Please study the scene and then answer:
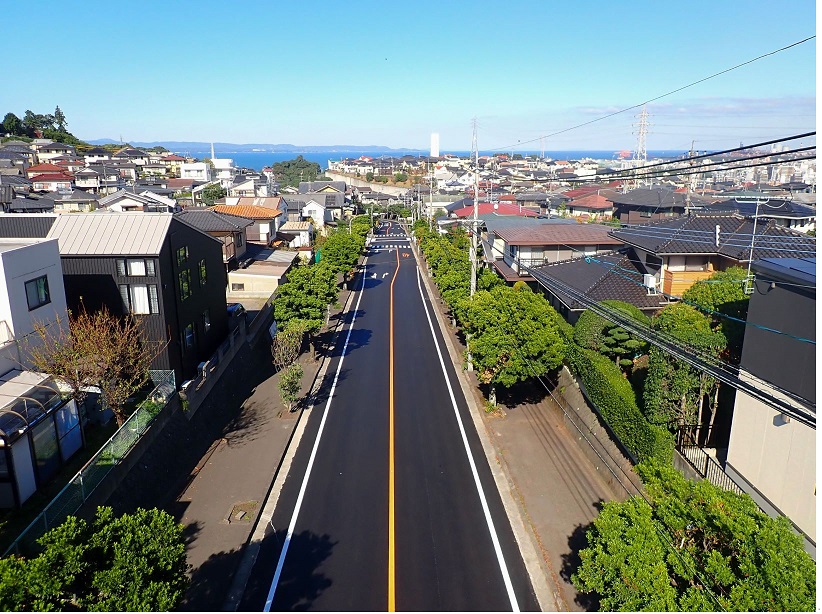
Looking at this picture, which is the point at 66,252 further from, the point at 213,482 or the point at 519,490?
the point at 519,490

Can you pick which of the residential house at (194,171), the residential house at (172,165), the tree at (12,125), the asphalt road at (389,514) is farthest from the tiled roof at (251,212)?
the tree at (12,125)

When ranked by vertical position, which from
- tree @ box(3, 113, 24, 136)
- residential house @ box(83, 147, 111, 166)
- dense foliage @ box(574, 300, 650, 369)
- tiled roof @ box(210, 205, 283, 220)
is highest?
tree @ box(3, 113, 24, 136)

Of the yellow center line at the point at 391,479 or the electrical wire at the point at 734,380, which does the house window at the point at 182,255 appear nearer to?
the yellow center line at the point at 391,479

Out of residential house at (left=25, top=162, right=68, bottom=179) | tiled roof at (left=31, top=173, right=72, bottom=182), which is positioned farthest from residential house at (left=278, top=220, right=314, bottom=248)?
residential house at (left=25, top=162, right=68, bottom=179)

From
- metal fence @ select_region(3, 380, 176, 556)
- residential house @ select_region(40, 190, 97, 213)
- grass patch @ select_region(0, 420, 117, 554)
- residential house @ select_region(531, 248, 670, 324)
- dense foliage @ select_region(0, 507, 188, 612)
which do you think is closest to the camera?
dense foliage @ select_region(0, 507, 188, 612)

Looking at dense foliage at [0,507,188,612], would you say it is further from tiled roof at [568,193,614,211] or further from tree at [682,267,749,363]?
tiled roof at [568,193,614,211]

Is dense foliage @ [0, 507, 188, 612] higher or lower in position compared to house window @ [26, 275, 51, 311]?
lower

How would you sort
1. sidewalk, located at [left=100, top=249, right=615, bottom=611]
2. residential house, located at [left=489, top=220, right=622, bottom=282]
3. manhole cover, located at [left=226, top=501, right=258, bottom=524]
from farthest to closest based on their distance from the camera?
residential house, located at [left=489, top=220, right=622, bottom=282] → manhole cover, located at [left=226, top=501, right=258, bottom=524] → sidewalk, located at [left=100, top=249, right=615, bottom=611]
